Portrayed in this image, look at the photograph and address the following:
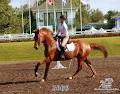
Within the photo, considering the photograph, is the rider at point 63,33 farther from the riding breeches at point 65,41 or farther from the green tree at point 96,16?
the green tree at point 96,16

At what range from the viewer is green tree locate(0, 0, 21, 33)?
82688mm

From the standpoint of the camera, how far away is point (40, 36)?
18297mm

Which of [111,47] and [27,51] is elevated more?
[111,47]

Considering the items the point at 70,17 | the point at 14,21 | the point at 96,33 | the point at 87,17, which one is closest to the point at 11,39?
the point at 96,33

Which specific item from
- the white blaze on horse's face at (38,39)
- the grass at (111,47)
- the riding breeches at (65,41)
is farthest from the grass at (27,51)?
the white blaze on horse's face at (38,39)

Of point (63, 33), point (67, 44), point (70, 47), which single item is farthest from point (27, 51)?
point (63, 33)

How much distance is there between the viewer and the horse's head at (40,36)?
59.8 ft

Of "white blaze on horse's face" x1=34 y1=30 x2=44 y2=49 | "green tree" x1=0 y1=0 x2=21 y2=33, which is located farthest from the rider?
"green tree" x1=0 y1=0 x2=21 y2=33

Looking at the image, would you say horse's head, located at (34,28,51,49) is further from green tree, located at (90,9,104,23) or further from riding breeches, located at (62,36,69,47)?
green tree, located at (90,9,104,23)

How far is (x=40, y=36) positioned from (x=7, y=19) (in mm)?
66402

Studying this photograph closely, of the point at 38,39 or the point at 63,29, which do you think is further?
the point at 63,29

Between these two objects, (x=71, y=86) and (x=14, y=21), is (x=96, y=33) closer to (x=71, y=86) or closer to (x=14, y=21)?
(x=14, y=21)

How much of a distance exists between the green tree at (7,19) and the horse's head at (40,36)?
63803 millimetres

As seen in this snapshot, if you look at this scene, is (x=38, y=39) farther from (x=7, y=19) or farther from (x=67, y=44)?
(x=7, y=19)
